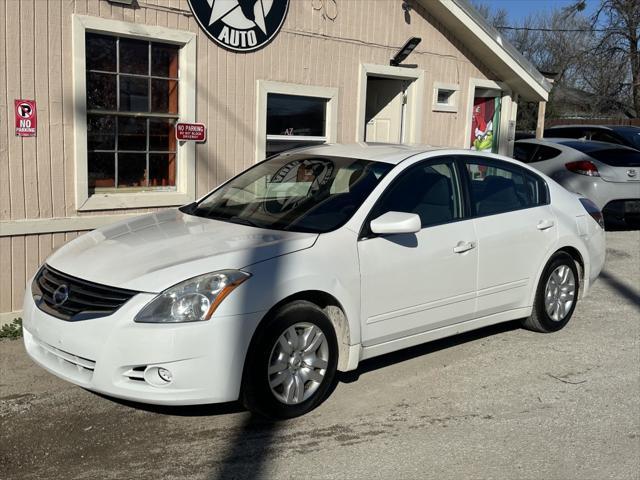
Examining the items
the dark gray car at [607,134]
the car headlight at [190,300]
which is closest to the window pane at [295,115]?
the car headlight at [190,300]

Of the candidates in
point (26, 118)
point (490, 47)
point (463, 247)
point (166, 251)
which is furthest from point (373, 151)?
point (490, 47)

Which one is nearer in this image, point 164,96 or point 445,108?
point 164,96

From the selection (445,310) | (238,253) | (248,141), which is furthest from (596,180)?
(238,253)

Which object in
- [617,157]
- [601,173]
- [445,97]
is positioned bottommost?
[601,173]

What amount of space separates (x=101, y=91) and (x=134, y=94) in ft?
1.12

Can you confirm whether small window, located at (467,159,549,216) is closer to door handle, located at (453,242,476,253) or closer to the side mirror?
door handle, located at (453,242,476,253)

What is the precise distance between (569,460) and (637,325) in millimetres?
3163

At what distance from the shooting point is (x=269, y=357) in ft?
13.3

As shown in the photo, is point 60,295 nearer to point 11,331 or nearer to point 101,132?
point 11,331

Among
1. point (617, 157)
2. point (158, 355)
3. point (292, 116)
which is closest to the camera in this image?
point (158, 355)

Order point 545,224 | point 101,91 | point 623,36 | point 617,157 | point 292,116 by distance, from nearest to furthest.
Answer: point 545,224
point 101,91
point 292,116
point 617,157
point 623,36

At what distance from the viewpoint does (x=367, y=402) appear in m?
4.62

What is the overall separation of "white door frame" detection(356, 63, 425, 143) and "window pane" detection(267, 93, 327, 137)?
52cm

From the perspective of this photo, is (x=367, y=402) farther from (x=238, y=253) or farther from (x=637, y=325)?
(x=637, y=325)
